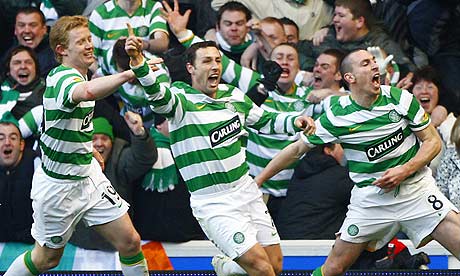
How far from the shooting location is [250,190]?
35.1ft

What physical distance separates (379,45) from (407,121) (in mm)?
2539

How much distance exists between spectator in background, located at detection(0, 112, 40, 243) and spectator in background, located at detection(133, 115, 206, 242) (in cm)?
86

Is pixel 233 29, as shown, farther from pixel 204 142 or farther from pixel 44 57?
pixel 204 142

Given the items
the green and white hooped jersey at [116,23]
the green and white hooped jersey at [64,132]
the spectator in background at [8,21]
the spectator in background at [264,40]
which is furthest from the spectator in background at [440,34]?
the green and white hooped jersey at [64,132]

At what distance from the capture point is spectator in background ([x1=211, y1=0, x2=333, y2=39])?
44.0ft

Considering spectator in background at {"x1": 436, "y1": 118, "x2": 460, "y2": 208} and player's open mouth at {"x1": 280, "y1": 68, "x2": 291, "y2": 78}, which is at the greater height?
player's open mouth at {"x1": 280, "y1": 68, "x2": 291, "y2": 78}

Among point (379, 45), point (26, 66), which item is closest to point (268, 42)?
point (379, 45)

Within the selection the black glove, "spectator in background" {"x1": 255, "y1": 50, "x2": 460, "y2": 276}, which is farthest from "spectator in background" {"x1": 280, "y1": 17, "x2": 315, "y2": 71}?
"spectator in background" {"x1": 255, "y1": 50, "x2": 460, "y2": 276}

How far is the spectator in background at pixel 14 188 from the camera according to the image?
1204 cm

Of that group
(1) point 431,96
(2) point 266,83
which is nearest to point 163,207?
(2) point 266,83

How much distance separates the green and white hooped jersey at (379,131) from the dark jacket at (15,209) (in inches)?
108

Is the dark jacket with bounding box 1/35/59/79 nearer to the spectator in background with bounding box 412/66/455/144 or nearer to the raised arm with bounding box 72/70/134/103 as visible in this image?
the spectator in background with bounding box 412/66/455/144

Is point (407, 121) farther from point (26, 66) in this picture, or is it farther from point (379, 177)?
point (26, 66)

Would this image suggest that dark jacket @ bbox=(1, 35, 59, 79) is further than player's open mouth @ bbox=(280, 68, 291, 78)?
Yes
